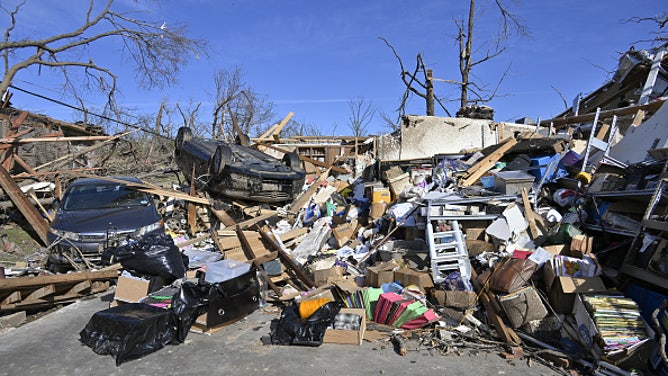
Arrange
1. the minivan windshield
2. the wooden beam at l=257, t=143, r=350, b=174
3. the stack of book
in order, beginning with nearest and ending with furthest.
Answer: the stack of book
the minivan windshield
the wooden beam at l=257, t=143, r=350, b=174

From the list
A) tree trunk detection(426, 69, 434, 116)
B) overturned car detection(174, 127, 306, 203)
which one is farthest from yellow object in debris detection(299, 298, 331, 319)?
tree trunk detection(426, 69, 434, 116)

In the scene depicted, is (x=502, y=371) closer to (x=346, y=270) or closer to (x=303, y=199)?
(x=346, y=270)

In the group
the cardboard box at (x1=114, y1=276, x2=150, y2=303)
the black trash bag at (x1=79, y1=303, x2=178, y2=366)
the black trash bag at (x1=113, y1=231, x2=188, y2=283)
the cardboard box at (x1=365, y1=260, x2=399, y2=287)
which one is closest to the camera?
the black trash bag at (x1=79, y1=303, x2=178, y2=366)

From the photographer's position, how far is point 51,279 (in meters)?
5.42

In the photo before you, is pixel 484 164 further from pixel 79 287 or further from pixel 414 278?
pixel 79 287

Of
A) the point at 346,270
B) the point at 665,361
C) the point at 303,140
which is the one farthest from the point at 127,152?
the point at 665,361

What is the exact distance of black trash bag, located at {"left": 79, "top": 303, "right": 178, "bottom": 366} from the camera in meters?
4.12

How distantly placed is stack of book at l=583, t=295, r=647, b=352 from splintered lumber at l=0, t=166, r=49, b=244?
9.40 metres

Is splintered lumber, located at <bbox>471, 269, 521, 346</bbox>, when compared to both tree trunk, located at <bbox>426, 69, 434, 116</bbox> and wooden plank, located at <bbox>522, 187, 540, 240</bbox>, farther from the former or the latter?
tree trunk, located at <bbox>426, 69, 434, 116</bbox>

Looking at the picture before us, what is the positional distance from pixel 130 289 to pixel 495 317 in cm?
447

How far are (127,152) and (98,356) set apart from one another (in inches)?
527

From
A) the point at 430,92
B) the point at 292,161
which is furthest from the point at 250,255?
the point at 430,92

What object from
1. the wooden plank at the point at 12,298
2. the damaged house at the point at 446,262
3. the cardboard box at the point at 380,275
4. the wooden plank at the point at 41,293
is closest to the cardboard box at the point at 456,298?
the damaged house at the point at 446,262

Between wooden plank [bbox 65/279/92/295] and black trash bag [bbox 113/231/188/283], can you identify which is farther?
wooden plank [bbox 65/279/92/295]
